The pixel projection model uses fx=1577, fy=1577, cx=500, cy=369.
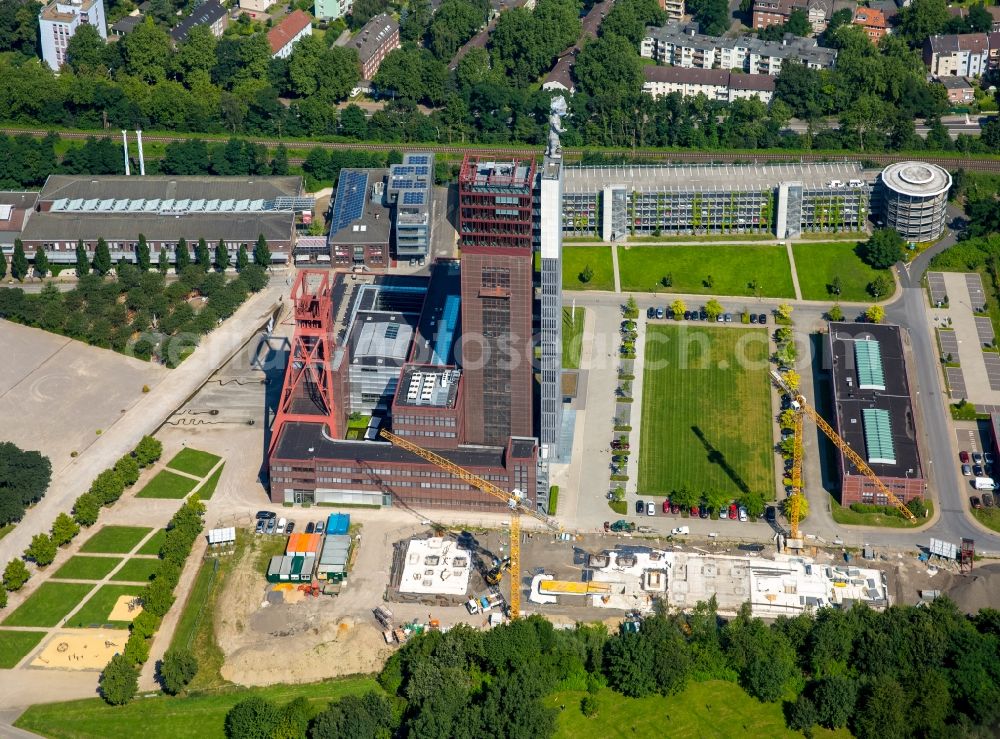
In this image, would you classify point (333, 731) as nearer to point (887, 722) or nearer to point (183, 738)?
point (183, 738)

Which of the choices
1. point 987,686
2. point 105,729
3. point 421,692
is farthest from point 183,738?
point 987,686

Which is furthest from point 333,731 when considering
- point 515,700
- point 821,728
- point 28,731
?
point 821,728

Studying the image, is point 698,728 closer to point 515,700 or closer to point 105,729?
point 515,700

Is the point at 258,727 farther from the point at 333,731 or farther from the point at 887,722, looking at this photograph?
the point at 887,722

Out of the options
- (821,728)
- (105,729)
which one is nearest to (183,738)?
(105,729)
